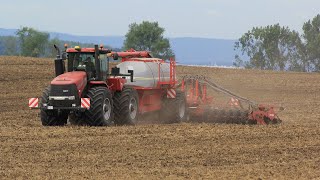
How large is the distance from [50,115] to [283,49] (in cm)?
10219

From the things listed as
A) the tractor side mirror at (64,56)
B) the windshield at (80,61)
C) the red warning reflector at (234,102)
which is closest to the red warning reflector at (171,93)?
the red warning reflector at (234,102)

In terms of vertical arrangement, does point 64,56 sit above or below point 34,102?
above

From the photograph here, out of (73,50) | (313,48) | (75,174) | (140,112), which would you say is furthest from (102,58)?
(313,48)

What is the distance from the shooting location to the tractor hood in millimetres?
14648

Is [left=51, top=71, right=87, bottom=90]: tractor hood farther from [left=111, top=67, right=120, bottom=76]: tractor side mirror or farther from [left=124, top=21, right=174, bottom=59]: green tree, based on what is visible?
[left=124, top=21, right=174, bottom=59]: green tree

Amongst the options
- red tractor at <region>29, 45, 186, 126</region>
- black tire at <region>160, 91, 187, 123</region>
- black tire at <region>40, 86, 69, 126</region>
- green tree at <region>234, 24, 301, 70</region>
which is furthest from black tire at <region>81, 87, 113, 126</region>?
green tree at <region>234, 24, 301, 70</region>

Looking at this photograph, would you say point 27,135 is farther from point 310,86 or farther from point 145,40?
point 145,40

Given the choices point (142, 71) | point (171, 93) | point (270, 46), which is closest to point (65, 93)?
point (142, 71)

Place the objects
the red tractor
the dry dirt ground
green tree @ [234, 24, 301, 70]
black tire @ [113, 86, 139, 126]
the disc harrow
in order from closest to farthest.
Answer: the dry dirt ground → the red tractor → black tire @ [113, 86, 139, 126] → the disc harrow → green tree @ [234, 24, 301, 70]

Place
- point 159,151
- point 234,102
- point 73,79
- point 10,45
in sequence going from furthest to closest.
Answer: point 10,45 → point 234,102 → point 73,79 → point 159,151

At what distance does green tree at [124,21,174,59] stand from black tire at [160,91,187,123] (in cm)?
7942

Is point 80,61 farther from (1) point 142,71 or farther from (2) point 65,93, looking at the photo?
(1) point 142,71

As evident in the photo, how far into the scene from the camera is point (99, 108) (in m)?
14.6

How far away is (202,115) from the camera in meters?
17.8
